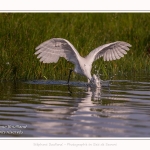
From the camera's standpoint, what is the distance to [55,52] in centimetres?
1413

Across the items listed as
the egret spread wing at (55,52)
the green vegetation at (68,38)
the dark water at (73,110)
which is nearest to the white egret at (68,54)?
the egret spread wing at (55,52)

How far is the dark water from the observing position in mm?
8320

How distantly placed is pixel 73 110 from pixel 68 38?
6587mm

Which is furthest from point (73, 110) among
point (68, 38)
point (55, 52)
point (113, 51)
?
point (68, 38)

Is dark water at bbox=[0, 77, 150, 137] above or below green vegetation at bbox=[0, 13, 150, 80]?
below

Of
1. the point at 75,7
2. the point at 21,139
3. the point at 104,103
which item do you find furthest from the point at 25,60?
the point at 21,139

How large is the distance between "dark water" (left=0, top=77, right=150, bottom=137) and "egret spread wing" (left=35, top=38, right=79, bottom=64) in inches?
21.7

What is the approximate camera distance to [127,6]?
1367 cm

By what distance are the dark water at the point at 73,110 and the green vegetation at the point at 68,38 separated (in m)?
0.66

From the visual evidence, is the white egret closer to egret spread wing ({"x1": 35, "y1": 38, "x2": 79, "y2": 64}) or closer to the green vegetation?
egret spread wing ({"x1": 35, "y1": 38, "x2": 79, "y2": 64})

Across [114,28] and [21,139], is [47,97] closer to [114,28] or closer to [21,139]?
[21,139]

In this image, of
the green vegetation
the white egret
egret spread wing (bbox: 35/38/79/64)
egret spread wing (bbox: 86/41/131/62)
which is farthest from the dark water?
egret spread wing (bbox: 86/41/131/62)

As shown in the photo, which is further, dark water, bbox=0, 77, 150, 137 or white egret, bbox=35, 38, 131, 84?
white egret, bbox=35, 38, 131, 84

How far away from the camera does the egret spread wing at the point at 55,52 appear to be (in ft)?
45.1
